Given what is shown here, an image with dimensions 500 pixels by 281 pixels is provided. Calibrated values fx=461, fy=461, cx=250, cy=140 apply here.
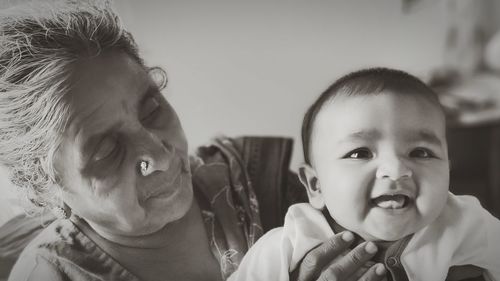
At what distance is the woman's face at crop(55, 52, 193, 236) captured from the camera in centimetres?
69

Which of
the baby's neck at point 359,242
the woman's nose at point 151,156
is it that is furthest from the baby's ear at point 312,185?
the woman's nose at point 151,156

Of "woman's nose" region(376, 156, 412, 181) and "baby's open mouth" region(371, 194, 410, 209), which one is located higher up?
"woman's nose" region(376, 156, 412, 181)

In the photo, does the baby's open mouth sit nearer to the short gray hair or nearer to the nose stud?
the nose stud

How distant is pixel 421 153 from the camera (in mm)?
691

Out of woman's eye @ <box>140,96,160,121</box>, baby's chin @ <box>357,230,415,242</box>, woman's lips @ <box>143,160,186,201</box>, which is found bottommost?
baby's chin @ <box>357,230,415,242</box>

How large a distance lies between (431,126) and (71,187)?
0.56 meters

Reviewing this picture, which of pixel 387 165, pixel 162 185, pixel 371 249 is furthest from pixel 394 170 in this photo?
pixel 162 185

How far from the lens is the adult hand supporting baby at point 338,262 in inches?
26.9

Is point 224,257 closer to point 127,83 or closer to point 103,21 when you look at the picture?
point 127,83

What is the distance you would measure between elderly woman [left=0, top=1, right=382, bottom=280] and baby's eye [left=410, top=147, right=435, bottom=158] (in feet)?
0.53

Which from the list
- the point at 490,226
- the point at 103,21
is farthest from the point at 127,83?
the point at 490,226

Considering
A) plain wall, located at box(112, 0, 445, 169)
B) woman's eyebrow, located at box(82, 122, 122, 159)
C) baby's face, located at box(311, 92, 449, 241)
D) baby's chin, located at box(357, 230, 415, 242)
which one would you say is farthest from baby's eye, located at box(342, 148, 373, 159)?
woman's eyebrow, located at box(82, 122, 122, 159)

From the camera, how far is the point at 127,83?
2.35 feet

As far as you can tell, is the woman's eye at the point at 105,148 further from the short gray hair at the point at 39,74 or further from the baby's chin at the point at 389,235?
the baby's chin at the point at 389,235
